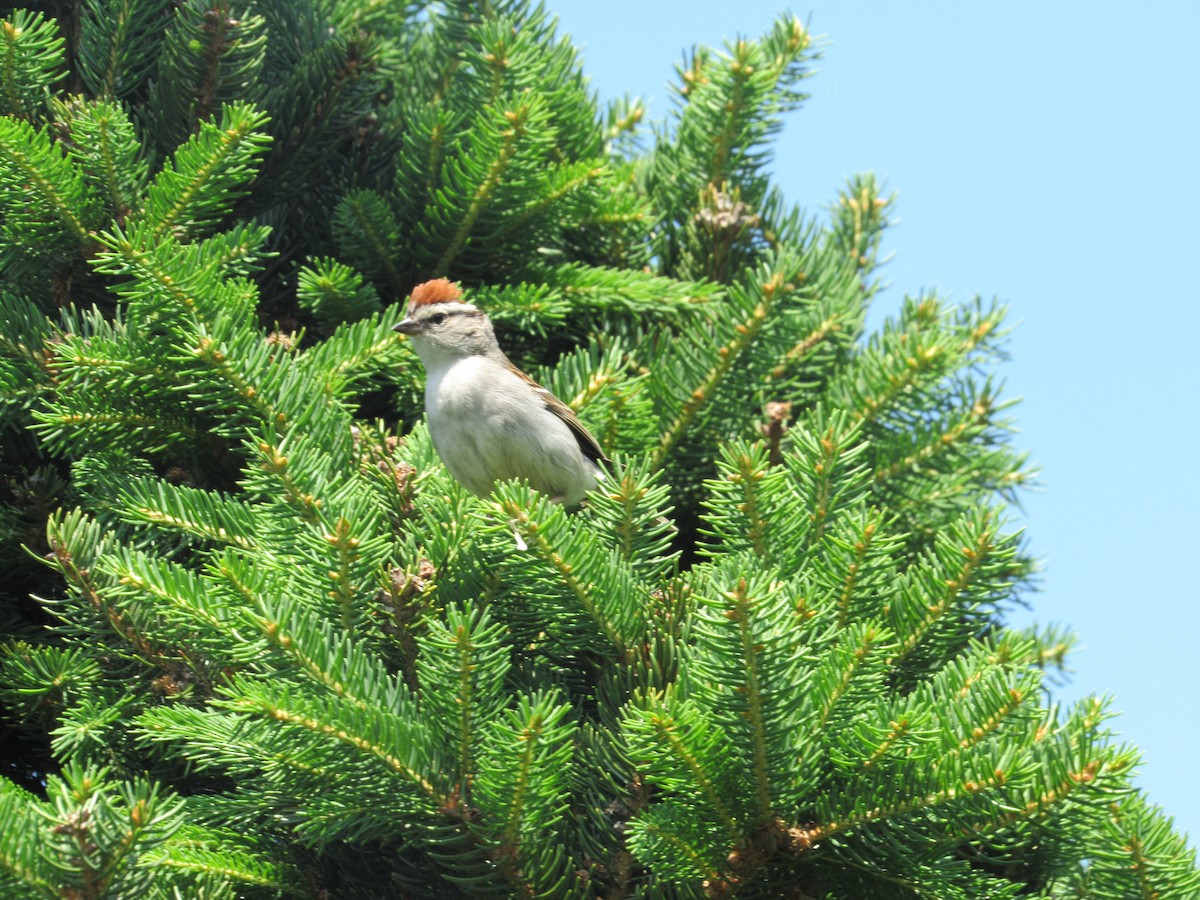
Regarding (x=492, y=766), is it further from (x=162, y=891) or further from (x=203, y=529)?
(x=203, y=529)

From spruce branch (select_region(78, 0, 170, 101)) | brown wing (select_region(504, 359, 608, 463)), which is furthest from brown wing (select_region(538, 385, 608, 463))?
spruce branch (select_region(78, 0, 170, 101))

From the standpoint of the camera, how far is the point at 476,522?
8.35 feet

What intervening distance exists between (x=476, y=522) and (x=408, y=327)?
0.85m

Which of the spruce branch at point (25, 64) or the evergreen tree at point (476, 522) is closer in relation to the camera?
the evergreen tree at point (476, 522)

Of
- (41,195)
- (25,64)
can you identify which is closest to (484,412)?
(41,195)

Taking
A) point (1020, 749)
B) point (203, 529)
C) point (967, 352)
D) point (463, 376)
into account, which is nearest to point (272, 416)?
point (203, 529)

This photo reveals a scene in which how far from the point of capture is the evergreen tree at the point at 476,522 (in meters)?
1.93

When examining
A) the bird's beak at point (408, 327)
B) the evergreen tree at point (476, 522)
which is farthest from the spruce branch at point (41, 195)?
the bird's beak at point (408, 327)

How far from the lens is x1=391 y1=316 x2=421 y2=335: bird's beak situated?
320cm

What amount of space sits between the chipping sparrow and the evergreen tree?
0.29ft

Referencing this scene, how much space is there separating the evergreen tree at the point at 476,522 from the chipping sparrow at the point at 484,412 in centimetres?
9

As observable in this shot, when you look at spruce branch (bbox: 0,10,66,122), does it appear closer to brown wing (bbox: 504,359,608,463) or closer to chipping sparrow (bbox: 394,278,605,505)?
chipping sparrow (bbox: 394,278,605,505)

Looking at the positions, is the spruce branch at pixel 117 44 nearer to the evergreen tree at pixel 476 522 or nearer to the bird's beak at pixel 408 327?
the evergreen tree at pixel 476 522

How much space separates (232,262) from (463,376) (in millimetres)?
781
